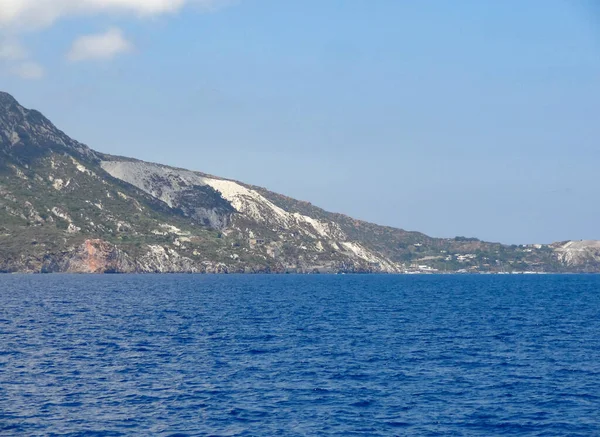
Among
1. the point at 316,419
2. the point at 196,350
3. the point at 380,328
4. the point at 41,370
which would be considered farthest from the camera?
the point at 380,328

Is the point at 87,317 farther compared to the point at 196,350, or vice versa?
the point at 87,317

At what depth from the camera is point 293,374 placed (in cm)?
6116

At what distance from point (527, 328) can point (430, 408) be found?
168ft

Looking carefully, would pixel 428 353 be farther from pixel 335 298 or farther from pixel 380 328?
pixel 335 298

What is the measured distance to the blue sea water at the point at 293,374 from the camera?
4638cm

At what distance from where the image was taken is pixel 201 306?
424 feet

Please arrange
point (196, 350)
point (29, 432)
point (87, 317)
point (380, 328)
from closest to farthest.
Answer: point (29, 432) < point (196, 350) < point (380, 328) < point (87, 317)

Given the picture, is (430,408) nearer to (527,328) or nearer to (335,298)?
(527,328)

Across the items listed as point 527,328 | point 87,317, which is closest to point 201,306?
point 87,317

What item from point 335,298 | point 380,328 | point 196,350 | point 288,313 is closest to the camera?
point 196,350

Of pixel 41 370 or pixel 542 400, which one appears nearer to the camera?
pixel 542 400

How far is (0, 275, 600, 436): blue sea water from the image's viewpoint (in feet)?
152

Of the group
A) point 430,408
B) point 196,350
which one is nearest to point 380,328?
point 196,350

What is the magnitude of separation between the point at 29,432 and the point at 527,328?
6940 cm
